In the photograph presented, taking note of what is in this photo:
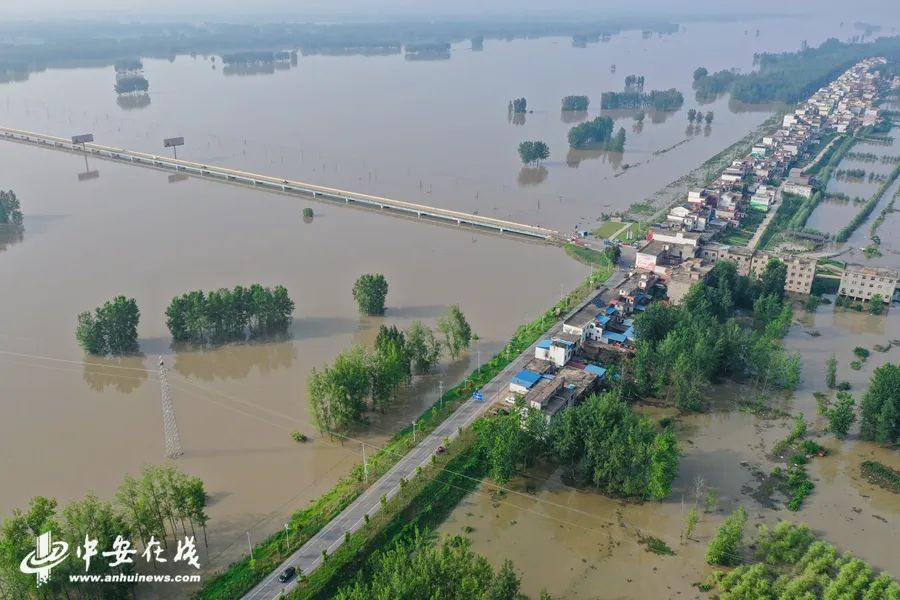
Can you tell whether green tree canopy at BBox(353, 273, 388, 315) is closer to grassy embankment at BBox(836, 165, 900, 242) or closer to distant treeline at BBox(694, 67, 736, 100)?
grassy embankment at BBox(836, 165, 900, 242)

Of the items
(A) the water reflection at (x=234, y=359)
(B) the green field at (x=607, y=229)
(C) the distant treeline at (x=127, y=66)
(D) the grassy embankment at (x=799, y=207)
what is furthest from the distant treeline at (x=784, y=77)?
(C) the distant treeline at (x=127, y=66)

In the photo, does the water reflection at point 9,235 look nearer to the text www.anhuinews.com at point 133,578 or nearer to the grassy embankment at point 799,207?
the text www.anhuinews.com at point 133,578

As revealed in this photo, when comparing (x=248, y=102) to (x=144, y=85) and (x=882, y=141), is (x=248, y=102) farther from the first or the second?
(x=882, y=141)

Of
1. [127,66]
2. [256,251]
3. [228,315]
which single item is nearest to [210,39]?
[127,66]

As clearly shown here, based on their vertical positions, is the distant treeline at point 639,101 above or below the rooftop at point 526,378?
above

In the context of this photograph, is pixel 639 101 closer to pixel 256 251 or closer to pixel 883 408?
pixel 256 251

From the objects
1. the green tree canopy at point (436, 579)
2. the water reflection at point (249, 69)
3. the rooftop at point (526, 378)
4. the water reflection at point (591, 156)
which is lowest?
the green tree canopy at point (436, 579)

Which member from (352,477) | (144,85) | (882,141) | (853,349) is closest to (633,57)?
(882,141)
